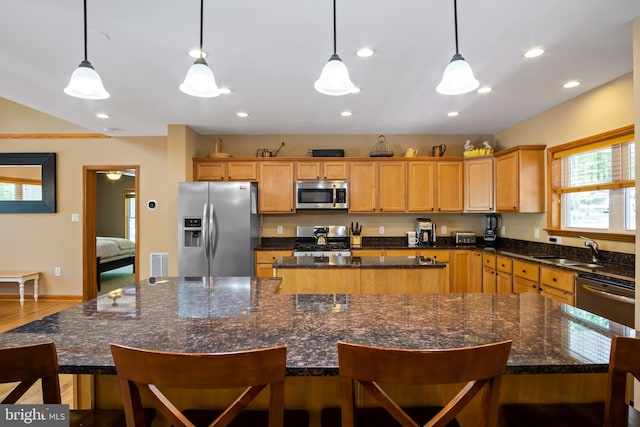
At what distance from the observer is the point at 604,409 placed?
1.04 meters

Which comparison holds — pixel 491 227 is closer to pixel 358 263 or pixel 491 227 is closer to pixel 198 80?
pixel 358 263

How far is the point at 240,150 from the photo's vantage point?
16.8 feet

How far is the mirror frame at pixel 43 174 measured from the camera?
5191 millimetres

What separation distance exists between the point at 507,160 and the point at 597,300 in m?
2.21

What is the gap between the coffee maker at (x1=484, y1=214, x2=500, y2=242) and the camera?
16.3 ft

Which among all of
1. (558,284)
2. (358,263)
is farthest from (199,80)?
(558,284)

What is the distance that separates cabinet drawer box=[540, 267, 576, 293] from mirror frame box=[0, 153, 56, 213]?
6.87 m

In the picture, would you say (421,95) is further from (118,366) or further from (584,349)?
(118,366)

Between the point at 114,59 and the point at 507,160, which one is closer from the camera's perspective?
the point at 114,59

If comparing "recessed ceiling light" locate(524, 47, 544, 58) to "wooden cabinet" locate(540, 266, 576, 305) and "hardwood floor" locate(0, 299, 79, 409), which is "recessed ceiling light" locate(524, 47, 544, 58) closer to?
"wooden cabinet" locate(540, 266, 576, 305)

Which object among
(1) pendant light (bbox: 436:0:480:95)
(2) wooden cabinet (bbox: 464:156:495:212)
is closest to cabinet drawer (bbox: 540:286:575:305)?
(2) wooden cabinet (bbox: 464:156:495:212)

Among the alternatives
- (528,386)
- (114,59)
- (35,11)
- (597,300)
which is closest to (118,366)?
(528,386)

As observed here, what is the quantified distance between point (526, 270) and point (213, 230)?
3.73 metres

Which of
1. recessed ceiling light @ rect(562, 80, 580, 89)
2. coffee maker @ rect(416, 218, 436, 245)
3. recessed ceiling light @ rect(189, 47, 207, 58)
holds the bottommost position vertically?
coffee maker @ rect(416, 218, 436, 245)
